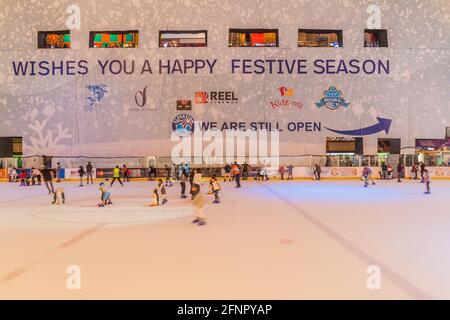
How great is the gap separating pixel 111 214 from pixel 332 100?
21.7 metres

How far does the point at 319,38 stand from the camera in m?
28.4

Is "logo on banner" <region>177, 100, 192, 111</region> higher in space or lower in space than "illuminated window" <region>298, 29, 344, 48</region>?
lower

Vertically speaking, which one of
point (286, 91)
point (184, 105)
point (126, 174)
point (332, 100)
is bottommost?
point (126, 174)

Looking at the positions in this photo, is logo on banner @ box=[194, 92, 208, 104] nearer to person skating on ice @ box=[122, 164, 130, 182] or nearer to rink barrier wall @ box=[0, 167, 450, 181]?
rink barrier wall @ box=[0, 167, 450, 181]

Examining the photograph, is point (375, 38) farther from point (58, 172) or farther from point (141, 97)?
point (58, 172)

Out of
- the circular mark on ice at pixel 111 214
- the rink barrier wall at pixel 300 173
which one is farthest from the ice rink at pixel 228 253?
the rink barrier wall at pixel 300 173

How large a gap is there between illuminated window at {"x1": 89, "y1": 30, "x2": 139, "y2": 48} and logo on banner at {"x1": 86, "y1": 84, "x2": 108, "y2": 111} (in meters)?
3.06

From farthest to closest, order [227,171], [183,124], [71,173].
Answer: [183,124] < [71,173] < [227,171]

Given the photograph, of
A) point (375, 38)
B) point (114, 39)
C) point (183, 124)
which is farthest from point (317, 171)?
point (114, 39)

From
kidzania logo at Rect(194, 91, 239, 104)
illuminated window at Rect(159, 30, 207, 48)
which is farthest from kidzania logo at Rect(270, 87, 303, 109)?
illuminated window at Rect(159, 30, 207, 48)

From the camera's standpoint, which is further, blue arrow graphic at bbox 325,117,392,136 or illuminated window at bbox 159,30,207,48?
illuminated window at bbox 159,30,207,48

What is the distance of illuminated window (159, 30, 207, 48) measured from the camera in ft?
90.8

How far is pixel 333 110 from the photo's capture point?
1085 inches

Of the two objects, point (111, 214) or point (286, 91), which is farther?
point (286, 91)
